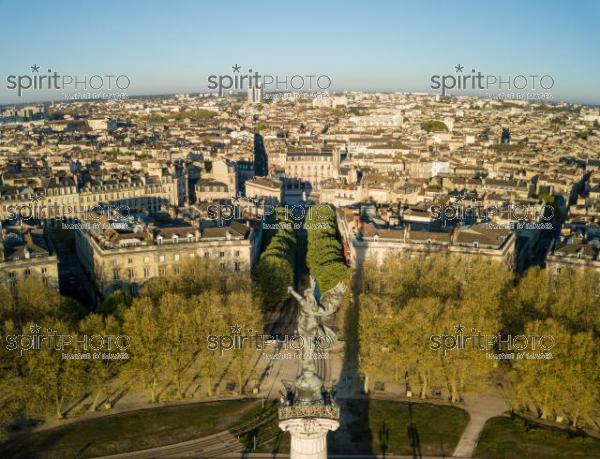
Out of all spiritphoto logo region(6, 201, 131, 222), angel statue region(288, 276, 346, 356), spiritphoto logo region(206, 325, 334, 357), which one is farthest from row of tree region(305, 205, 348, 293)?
angel statue region(288, 276, 346, 356)

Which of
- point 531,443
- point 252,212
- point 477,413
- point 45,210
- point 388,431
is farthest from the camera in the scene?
point 45,210

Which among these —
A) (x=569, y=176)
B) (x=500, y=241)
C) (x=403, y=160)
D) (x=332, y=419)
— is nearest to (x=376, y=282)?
(x=500, y=241)

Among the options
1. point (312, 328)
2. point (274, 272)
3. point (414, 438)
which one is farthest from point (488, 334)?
point (312, 328)

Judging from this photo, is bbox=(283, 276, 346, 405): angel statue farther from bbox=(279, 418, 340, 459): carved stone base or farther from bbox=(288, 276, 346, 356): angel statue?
bbox=(279, 418, 340, 459): carved stone base

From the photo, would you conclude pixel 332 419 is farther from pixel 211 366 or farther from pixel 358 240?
pixel 358 240

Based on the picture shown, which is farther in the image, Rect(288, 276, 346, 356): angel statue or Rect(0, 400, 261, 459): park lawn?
Rect(0, 400, 261, 459): park lawn

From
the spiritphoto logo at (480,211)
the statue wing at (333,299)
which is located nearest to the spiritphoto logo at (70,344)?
the statue wing at (333,299)

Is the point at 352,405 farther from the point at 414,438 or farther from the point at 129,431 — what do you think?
the point at 129,431

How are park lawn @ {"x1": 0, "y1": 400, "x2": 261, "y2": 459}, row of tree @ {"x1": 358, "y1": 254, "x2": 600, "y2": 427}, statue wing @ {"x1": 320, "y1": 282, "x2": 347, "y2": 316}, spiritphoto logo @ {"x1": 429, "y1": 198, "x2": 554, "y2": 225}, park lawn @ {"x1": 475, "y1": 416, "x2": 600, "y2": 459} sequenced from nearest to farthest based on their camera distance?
1. statue wing @ {"x1": 320, "y1": 282, "x2": 347, "y2": 316}
2. park lawn @ {"x1": 475, "y1": 416, "x2": 600, "y2": 459}
3. park lawn @ {"x1": 0, "y1": 400, "x2": 261, "y2": 459}
4. row of tree @ {"x1": 358, "y1": 254, "x2": 600, "y2": 427}
5. spiritphoto logo @ {"x1": 429, "y1": 198, "x2": 554, "y2": 225}
